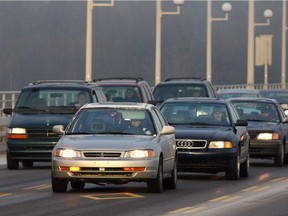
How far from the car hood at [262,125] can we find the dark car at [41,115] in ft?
10.9

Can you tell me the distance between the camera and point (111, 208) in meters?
18.6

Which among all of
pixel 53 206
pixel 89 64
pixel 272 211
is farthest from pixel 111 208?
pixel 89 64

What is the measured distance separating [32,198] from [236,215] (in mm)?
3877

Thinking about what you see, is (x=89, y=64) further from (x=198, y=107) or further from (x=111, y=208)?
(x=111, y=208)

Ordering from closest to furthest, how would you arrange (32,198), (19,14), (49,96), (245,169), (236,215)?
1. (236,215)
2. (32,198)
3. (245,169)
4. (49,96)
5. (19,14)

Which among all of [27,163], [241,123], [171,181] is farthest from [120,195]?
[27,163]

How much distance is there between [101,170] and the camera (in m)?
20.6

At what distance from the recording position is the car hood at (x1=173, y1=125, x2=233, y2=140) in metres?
25.2

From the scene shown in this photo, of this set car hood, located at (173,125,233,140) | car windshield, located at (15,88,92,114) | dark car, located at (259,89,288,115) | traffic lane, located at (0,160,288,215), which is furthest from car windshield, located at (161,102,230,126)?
dark car, located at (259,89,288,115)

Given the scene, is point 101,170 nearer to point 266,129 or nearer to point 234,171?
point 234,171

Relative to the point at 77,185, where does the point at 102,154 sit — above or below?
above

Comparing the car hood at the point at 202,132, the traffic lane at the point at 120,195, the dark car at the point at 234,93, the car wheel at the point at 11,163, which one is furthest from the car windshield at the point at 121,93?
the car hood at the point at 202,132

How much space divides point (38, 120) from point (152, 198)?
8577 millimetres

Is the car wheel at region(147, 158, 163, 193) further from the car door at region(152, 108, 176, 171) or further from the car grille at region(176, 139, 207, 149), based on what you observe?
the car grille at region(176, 139, 207, 149)
